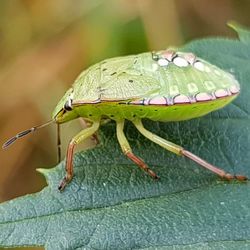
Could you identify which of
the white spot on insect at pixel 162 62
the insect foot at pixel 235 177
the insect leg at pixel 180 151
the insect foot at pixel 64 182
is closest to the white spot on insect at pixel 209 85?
the white spot on insect at pixel 162 62

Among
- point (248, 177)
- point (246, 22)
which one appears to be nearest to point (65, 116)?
point (248, 177)

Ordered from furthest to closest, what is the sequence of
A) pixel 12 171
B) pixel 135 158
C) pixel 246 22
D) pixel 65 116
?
pixel 246 22
pixel 12 171
pixel 65 116
pixel 135 158

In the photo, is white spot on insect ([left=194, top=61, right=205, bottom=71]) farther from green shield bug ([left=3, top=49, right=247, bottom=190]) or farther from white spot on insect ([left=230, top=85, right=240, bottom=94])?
white spot on insect ([left=230, top=85, right=240, bottom=94])

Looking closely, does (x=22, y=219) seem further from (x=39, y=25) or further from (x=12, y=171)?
(x=39, y=25)

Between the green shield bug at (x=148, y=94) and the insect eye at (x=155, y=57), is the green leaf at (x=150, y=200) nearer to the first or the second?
the green shield bug at (x=148, y=94)

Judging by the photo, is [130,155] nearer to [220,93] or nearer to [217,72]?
[220,93]
